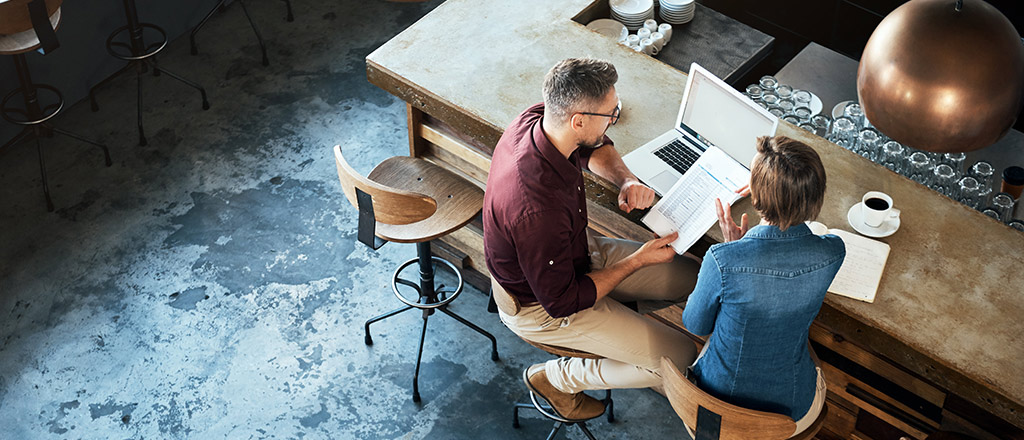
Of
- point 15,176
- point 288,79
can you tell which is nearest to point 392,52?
point 288,79

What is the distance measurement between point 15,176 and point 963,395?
4.42 m

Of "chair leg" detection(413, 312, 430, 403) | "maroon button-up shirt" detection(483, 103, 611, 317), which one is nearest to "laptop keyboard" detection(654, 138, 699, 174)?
"maroon button-up shirt" detection(483, 103, 611, 317)

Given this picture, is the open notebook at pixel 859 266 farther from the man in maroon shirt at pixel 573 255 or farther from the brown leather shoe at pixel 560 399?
the brown leather shoe at pixel 560 399

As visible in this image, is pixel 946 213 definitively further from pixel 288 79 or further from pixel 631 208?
pixel 288 79

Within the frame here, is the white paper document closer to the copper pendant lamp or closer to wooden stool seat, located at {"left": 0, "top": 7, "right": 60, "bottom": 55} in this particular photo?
the copper pendant lamp

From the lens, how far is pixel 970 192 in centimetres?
306

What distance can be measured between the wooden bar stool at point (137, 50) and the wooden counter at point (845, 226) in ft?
6.23

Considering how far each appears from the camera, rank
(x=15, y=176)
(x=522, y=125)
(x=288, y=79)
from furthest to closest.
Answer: (x=288, y=79) → (x=15, y=176) → (x=522, y=125)

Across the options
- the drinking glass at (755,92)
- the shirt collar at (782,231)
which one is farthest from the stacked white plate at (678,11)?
the shirt collar at (782,231)

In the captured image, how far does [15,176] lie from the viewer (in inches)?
184

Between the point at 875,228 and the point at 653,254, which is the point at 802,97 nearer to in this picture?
the point at 875,228

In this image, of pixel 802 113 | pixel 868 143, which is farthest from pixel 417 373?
pixel 868 143

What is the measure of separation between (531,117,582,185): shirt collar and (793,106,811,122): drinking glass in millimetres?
1114

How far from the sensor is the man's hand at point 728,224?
2.75 m
